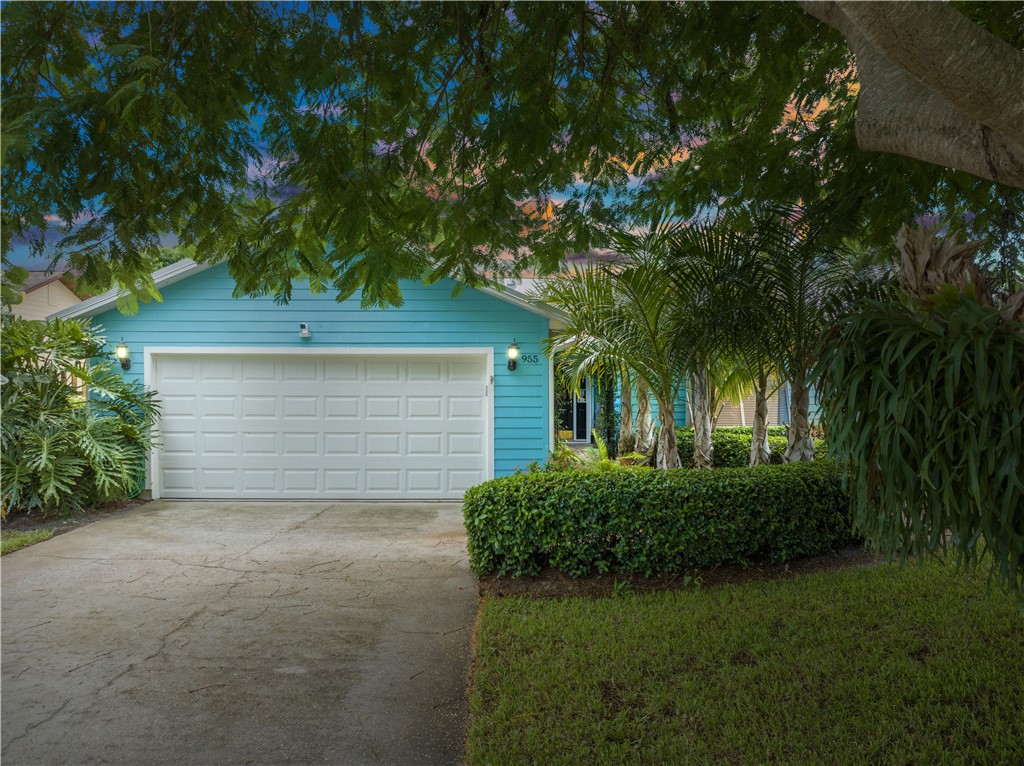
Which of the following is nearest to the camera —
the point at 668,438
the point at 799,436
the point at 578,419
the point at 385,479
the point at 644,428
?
the point at 668,438

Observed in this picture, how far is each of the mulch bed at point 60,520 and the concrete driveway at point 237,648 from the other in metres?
0.64

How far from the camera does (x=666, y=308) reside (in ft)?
21.2

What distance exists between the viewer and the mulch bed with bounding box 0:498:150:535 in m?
8.16

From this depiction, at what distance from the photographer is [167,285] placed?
9812 mm

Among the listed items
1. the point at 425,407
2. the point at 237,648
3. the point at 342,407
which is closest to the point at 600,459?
the point at 425,407

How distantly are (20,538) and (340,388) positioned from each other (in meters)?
4.01

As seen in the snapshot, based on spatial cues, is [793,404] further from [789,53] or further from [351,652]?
[351,652]

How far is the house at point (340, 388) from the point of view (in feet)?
32.3

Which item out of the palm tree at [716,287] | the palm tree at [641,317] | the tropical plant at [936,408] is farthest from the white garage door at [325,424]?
the tropical plant at [936,408]

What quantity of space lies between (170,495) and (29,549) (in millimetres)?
2861

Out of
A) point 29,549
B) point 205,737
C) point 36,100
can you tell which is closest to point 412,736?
point 205,737

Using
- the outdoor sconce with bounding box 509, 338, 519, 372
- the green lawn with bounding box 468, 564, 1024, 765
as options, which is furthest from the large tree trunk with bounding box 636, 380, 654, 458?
the green lawn with bounding box 468, 564, 1024, 765

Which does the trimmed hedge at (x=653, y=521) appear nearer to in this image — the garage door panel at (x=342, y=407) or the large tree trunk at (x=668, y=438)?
the large tree trunk at (x=668, y=438)

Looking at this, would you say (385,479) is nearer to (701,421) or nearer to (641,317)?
(701,421)
